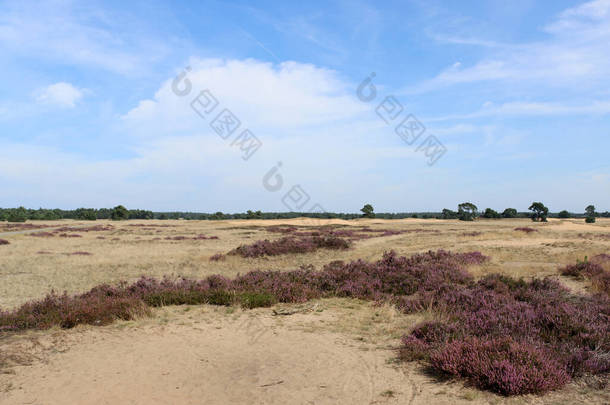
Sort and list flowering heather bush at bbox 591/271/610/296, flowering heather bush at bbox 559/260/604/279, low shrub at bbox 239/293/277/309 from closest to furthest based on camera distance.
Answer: low shrub at bbox 239/293/277/309, flowering heather bush at bbox 591/271/610/296, flowering heather bush at bbox 559/260/604/279

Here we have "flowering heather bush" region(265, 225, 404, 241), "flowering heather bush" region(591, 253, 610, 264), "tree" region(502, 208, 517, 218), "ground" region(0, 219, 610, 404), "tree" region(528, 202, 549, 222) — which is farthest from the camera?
"tree" region(502, 208, 517, 218)

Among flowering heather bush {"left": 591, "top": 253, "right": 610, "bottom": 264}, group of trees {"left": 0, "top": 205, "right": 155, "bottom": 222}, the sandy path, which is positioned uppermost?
group of trees {"left": 0, "top": 205, "right": 155, "bottom": 222}

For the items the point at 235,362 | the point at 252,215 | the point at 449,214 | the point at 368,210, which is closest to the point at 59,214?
the point at 252,215

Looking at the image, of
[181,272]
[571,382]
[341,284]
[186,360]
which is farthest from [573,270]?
[181,272]

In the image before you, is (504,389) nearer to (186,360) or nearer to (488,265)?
(186,360)

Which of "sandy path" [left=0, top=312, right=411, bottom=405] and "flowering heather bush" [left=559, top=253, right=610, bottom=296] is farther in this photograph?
"flowering heather bush" [left=559, top=253, right=610, bottom=296]

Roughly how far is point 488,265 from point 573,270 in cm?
347

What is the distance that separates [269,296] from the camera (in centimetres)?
1138

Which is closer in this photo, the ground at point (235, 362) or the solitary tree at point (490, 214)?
the ground at point (235, 362)

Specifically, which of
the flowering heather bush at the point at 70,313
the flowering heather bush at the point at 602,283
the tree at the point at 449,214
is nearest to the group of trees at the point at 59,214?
the tree at the point at 449,214

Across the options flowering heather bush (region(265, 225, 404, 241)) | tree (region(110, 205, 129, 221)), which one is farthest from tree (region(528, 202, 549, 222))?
tree (region(110, 205, 129, 221))

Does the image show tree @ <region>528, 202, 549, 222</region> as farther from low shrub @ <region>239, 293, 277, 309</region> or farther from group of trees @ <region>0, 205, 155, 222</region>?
group of trees @ <region>0, 205, 155, 222</region>

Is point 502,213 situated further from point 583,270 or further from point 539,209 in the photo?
point 583,270

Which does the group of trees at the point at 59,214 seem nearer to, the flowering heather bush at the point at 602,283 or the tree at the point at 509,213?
the tree at the point at 509,213
